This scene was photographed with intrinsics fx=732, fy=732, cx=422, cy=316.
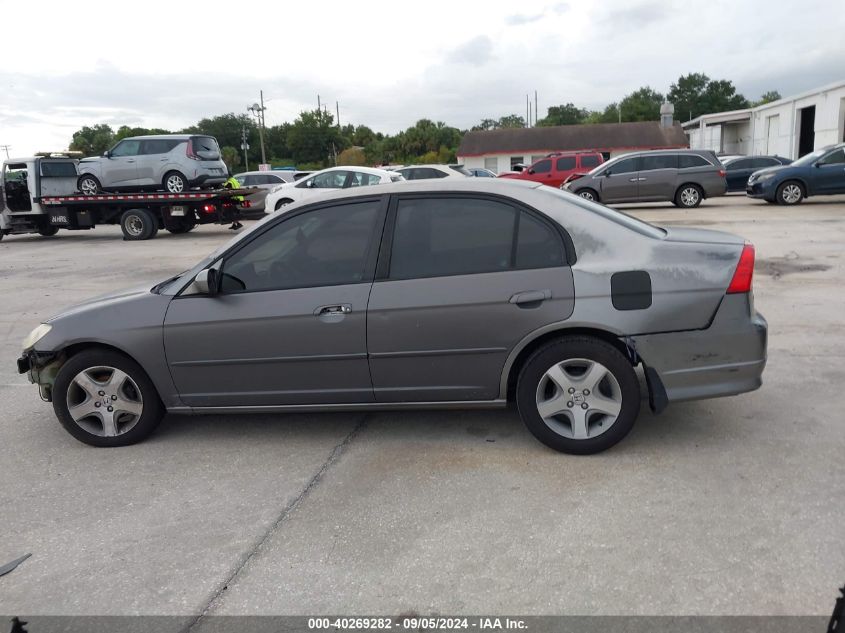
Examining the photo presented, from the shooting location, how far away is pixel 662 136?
59.6 metres

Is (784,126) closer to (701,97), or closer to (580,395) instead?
(580,395)

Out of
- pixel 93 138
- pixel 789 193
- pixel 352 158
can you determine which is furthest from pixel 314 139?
pixel 789 193

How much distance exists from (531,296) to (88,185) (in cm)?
1826

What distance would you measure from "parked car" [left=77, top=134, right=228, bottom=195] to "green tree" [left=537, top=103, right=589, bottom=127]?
95.2 metres

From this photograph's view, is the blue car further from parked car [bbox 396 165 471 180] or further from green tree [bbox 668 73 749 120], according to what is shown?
green tree [bbox 668 73 749 120]

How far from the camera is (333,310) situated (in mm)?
4227

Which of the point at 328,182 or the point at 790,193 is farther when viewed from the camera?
the point at 790,193

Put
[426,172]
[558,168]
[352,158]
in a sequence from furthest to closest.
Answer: [352,158], [558,168], [426,172]

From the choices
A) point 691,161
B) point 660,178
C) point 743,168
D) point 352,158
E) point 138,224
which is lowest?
point 138,224

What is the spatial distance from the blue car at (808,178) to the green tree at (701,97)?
92.1m

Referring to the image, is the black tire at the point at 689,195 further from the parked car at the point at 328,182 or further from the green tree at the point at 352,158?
the green tree at the point at 352,158

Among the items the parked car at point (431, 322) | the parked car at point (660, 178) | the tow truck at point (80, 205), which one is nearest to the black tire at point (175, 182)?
the tow truck at point (80, 205)

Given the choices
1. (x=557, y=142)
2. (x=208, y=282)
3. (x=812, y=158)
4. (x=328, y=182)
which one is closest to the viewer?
(x=208, y=282)

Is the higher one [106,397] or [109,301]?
[109,301]
